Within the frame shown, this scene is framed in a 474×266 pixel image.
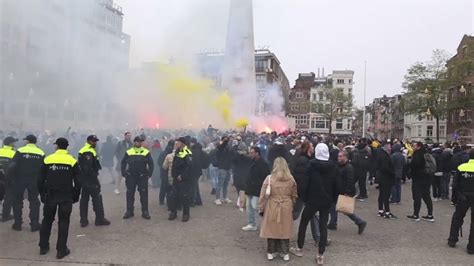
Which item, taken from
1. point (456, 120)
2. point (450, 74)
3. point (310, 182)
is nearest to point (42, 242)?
point (310, 182)

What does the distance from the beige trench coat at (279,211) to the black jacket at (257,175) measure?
139 cm

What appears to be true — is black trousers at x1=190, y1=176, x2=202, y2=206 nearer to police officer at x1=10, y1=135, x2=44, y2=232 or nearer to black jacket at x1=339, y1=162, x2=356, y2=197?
police officer at x1=10, y1=135, x2=44, y2=232

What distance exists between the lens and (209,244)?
6.60 meters

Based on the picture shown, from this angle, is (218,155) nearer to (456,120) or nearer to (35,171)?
(35,171)

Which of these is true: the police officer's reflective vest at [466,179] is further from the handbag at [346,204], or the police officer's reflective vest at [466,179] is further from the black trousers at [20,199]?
the black trousers at [20,199]

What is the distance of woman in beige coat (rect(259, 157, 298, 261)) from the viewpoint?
5773mm

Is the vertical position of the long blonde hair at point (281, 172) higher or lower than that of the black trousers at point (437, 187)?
higher

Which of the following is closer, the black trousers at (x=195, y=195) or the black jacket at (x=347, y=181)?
the black jacket at (x=347, y=181)

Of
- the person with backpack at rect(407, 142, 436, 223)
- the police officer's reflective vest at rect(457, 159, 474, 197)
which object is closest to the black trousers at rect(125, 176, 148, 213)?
the person with backpack at rect(407, 142, 436, 223)

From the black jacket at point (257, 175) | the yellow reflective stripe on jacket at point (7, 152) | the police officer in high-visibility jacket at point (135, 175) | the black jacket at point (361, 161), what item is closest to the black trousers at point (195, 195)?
the police officer in high-visibility jacket at point (135, 175)

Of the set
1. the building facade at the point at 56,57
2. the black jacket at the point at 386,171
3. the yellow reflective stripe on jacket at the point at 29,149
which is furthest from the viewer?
the building facade at the point at 56,57

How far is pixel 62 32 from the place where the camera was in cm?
1346

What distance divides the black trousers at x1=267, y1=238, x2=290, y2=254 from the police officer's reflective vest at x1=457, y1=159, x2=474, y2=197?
337 cm

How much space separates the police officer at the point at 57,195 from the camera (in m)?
5.89
